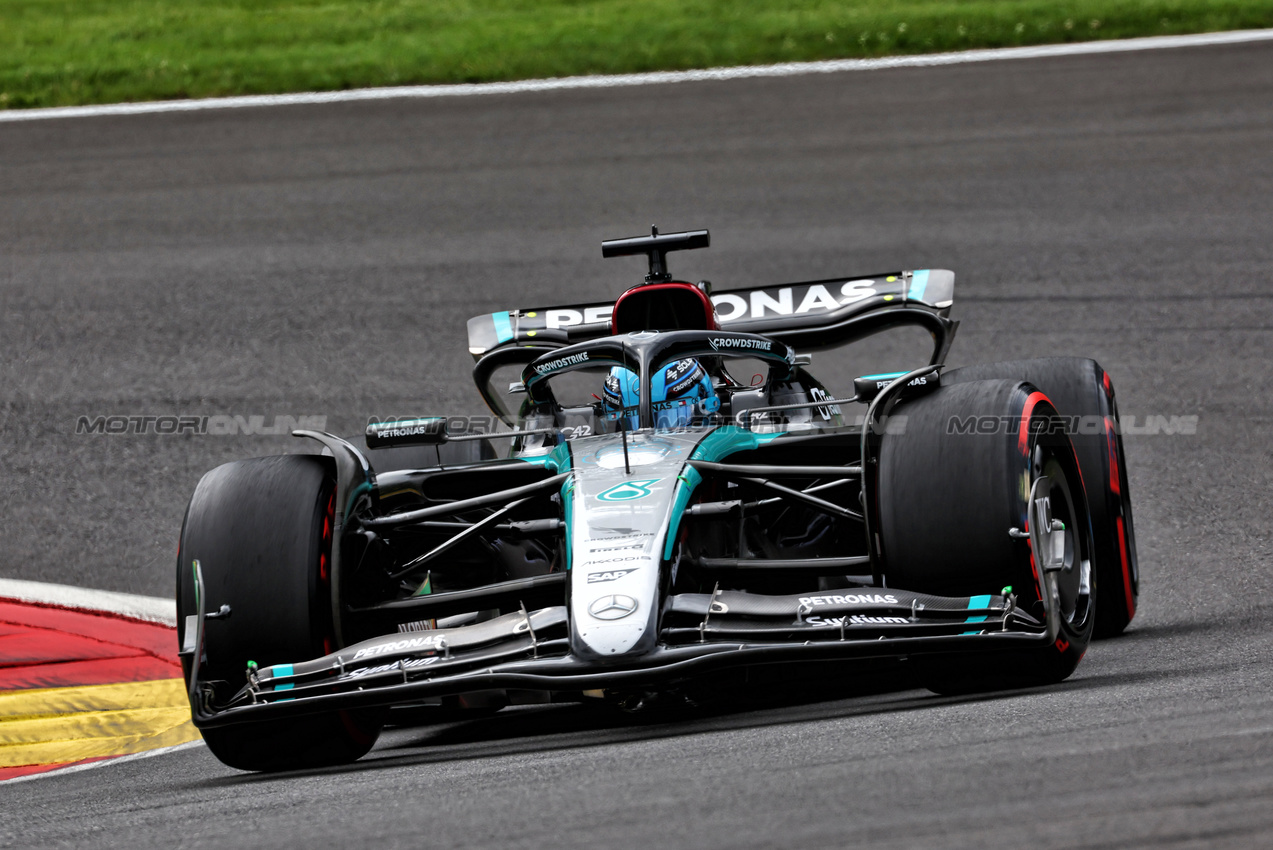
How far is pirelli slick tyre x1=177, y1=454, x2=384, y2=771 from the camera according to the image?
14.9 ft

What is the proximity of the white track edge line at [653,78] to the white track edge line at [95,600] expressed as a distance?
6.56 metres

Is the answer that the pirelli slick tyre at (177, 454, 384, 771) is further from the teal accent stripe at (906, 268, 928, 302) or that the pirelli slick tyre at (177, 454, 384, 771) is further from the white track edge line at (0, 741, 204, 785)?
the teal accent stripe at (906, 268, 928, 302)

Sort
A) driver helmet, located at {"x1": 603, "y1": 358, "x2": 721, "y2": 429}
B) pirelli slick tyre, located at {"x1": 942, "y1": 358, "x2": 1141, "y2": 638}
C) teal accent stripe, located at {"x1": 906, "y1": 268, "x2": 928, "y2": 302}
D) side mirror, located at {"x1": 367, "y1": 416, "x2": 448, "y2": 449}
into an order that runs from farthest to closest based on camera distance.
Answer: teal accent stripe, located at {"x1": 906, "y1": 268, "x2": 928, "y2": 302}
driver helmet, located at {"x1": 603, "y1": 358, "x2": 721, "y2": 429}
pirelli slick tyre, located at {"x1": 942, "y1": 358, "x2": 1141, "y2": 638}
side mirror, located at {"x1": 367, "y1": 416, "x2": 448, "y2": 449}

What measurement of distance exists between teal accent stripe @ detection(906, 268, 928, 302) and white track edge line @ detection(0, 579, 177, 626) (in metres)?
3.97

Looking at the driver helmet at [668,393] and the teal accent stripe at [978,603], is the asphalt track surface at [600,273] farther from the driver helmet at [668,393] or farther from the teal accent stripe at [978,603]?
the driver helmet at [668,393]

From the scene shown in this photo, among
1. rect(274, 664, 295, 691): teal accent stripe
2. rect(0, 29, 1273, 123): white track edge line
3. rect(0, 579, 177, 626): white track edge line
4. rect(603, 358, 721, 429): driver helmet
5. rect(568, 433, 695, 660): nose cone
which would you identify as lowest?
rect(0, 579, 177, 626): white track edge line

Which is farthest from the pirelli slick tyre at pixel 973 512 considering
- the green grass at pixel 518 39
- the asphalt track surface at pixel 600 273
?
the green grass at pixel 518 39

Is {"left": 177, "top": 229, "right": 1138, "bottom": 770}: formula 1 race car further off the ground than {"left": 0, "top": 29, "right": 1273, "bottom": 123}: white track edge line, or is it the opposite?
{"left": 0, "top": 29, "right": 1273, "bottom": 123}: white track edge line

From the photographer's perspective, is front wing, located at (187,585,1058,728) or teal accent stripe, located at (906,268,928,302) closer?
front wing, located at (187,585,1058,728)

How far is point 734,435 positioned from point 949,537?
1.27 meters

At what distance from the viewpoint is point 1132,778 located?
2791mm

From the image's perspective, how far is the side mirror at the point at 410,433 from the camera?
5352mm

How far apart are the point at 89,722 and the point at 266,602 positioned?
7.14ft

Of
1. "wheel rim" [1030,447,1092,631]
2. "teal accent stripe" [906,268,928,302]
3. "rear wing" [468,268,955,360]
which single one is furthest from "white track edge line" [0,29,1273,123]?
"wheel rim" [1030,447,1092,631]
